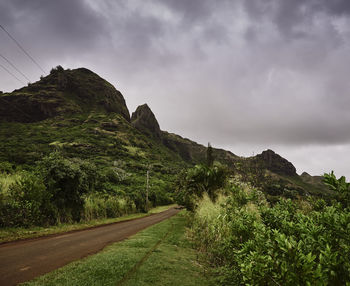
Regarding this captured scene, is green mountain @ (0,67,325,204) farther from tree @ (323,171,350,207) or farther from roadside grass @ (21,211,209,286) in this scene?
tree @ (323,171,350,207)

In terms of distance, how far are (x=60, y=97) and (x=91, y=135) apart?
61867mm

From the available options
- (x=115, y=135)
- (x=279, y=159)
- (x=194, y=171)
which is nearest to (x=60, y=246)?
(x=194, y=171)

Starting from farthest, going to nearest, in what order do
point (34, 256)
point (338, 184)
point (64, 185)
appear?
point (64, 185) < point (34, 256) < point (338, 184)

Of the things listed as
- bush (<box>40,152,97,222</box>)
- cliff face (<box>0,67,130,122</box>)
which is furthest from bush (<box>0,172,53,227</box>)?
cliff face (<box>0,67,130,122</box>)

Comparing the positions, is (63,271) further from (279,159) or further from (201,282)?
(279,159)

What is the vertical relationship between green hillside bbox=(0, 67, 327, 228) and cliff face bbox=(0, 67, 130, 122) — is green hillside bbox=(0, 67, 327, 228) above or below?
below

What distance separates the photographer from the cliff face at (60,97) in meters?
123

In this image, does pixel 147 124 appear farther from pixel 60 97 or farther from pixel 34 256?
pixel 34 256

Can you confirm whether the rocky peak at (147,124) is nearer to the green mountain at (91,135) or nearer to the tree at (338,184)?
A: the green mountain at (91,135)

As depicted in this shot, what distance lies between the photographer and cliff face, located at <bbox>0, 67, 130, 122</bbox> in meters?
123

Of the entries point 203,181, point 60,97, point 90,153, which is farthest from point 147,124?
point 203,181

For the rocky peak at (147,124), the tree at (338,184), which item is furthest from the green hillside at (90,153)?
the tree at (338,184)

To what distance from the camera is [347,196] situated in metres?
2.26

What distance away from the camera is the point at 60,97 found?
135000 mm
